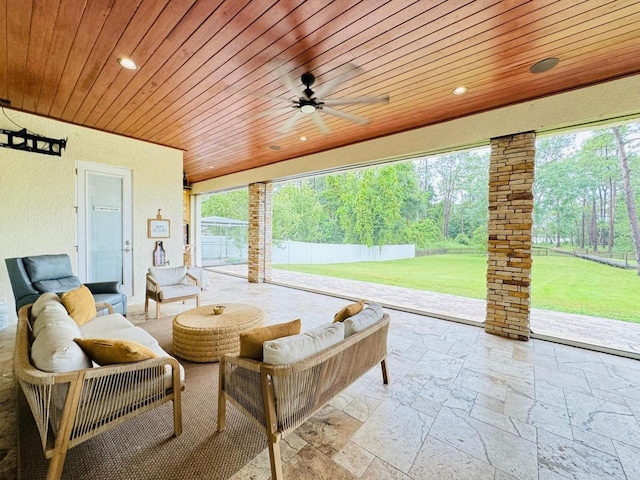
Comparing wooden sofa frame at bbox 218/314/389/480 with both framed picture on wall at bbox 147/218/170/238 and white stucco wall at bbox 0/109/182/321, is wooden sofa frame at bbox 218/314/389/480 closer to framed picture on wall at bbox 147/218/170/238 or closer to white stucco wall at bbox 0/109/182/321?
white stucco wall at bbox 0/109/182/321

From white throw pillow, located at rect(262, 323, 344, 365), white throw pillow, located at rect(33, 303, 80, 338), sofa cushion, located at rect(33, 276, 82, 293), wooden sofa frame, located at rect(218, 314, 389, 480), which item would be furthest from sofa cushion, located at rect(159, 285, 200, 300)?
white throw pillow, located at rect(262, 323, 344, 365)

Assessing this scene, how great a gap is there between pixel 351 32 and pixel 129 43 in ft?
6.18

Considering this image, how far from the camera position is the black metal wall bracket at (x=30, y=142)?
12.3 ft

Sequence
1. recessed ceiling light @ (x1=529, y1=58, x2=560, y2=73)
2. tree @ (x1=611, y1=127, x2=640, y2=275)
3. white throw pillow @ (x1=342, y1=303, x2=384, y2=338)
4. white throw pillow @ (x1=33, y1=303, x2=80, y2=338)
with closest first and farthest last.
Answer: white throw pillow @ (x1=33, y1=303, x2=80, y2=338) → white throw pillow @ (x1=342, y1=303, x2=384, y2=338) → recessed ceiling light @ (x1=529, y1=58, x2=560, y2=73) → tree @ (x1=611, y1=127, x2=640, y2=275)

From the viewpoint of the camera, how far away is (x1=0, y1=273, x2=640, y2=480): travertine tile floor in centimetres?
156

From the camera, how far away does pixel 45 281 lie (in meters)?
3.51

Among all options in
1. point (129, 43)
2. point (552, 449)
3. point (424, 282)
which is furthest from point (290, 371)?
point (424, 282)

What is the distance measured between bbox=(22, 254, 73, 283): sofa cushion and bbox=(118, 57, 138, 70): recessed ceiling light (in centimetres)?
285

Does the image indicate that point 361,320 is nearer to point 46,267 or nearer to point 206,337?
point 206,337

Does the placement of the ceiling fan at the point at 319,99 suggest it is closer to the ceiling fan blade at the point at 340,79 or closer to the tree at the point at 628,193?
the ceiling fan blade at the point at 340,79

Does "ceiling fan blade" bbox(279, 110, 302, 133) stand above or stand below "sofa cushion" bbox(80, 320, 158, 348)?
above

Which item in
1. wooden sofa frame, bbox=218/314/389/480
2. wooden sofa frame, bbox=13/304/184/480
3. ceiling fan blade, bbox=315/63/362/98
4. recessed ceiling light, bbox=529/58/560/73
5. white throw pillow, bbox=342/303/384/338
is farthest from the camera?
recessed ceiling light, bbox=529/58/560/73

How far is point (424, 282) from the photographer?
8062 millimetres

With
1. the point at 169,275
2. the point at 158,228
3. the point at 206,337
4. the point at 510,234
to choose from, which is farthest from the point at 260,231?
the point at 510,234
